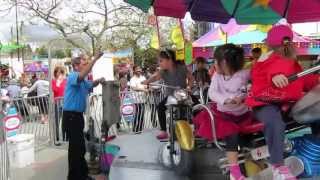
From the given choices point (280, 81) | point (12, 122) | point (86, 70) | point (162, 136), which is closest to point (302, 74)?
point (280, 81)

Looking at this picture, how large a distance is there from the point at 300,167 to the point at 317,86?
0.71m

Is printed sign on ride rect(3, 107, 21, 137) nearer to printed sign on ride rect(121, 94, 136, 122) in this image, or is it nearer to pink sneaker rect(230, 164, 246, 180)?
printed sign on ride rect(121, 94, 136, 122)

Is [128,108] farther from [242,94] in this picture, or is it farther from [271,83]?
[271,83]

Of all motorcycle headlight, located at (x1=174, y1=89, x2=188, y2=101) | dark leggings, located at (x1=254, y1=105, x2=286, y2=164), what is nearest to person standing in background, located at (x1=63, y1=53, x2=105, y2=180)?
motorcycle headlight, located at (x1=174, y1=89, x2=188, y2=101)

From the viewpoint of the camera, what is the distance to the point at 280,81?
387 centimetres

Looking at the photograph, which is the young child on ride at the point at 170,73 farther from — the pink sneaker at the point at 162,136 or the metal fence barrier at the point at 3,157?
the metal fence barrier at the point at 3,157

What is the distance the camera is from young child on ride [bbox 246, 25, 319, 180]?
3.96 meters

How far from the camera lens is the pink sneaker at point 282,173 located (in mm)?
3906

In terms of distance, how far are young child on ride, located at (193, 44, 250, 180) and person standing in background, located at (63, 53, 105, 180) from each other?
2370 millimetres

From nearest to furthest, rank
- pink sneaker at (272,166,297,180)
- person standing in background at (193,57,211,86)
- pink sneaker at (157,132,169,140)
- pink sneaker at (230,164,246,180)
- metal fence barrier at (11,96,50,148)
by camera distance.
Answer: pink sneaker at (272,166,297,180) < pink sneaker at (230,164,246,180) < pink sneaker at (157,132,169,140) < person standing in background at (193,57,211,86) < metal fence barrier at (11,96,50,148)

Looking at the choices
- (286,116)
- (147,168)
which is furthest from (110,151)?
(286,116)

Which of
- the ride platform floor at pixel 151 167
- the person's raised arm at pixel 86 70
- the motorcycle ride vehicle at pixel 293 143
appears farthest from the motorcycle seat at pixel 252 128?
the person's raised arm at pixel 86 70

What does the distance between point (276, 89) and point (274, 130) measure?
35 centimetres

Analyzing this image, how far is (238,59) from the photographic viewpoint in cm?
475
